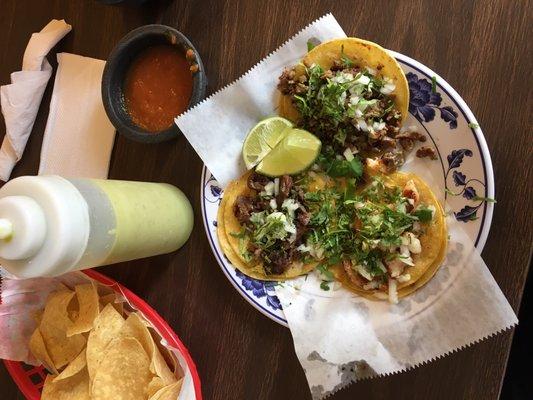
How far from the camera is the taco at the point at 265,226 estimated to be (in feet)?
4.91

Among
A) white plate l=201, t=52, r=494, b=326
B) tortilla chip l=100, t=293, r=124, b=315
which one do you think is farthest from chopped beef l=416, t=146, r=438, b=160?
tortilla chip l=100, t=293, r=124, b=315

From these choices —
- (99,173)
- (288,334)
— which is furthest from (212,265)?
(99,173)

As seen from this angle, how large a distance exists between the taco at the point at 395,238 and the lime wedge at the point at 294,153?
6.7 inches

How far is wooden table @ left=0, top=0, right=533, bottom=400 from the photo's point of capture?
1373 millimetres

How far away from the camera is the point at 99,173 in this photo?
66.9 inches

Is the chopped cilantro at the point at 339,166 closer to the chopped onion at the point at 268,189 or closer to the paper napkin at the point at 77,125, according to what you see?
the chopped onion at the point at 268,189

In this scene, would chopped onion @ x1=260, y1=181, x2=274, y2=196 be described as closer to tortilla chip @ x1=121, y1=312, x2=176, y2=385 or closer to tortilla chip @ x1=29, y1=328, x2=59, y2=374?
tortilla chip @ x1=121, y1=312, x2=176, y2=385

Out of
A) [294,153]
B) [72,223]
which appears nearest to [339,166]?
[294,153]

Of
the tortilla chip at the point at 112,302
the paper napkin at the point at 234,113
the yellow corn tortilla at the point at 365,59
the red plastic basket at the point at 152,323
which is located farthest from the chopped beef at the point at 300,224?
the tortilla chip at the point at 112,302

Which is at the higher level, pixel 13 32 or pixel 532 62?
pixel 532 62

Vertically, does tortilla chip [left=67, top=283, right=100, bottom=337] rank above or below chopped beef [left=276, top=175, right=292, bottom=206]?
below

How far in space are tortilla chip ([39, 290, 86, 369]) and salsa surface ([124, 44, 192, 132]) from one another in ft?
1.81

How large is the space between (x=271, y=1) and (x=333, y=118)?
0.40 m

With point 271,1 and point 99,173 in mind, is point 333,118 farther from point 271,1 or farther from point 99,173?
point 99,173
